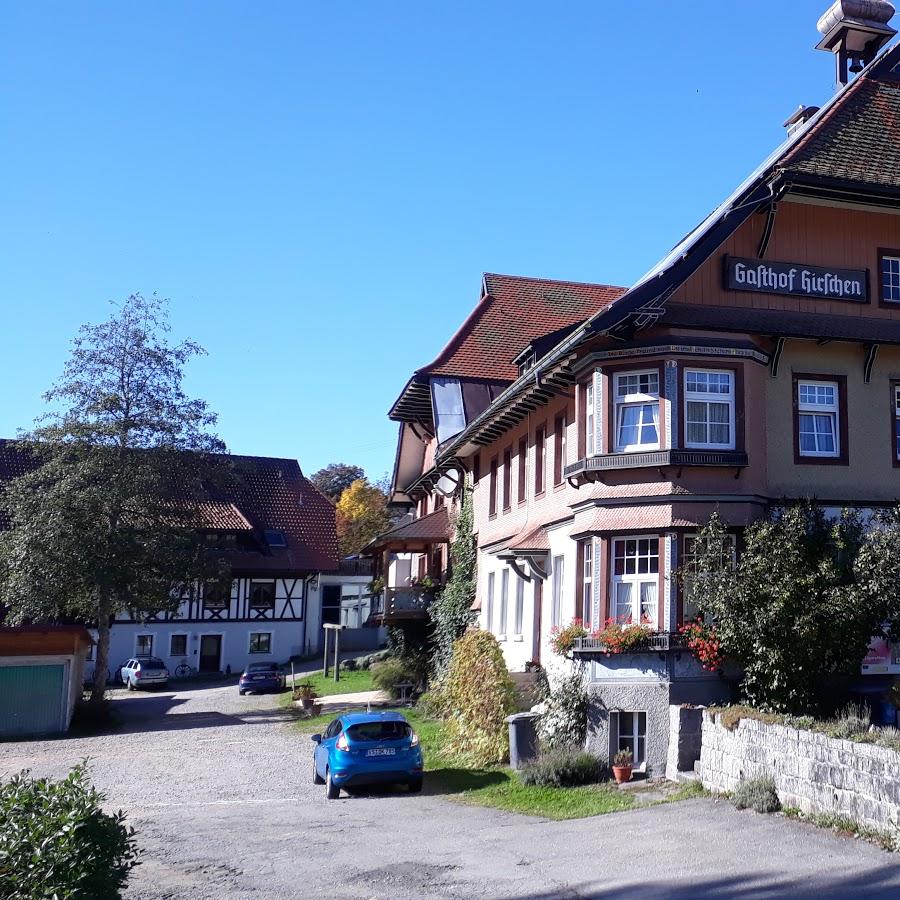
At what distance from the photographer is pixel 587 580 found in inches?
789

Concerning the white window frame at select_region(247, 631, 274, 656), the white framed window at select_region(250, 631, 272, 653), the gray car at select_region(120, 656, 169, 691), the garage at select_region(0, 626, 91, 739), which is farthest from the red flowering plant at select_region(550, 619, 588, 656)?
the white framed window at select_region(250, 631, 272, 653)

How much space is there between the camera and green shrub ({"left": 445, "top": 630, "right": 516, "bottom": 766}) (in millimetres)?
20828

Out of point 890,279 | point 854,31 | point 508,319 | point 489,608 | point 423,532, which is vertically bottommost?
point 489,608

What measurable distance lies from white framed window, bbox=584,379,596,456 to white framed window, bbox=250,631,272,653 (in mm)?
36965

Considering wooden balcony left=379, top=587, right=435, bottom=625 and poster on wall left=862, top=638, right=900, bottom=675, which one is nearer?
poster on wall left=862, top=638, right=900, bottom=675

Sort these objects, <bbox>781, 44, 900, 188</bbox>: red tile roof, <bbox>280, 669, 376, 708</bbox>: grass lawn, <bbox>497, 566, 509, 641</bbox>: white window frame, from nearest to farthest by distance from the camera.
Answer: <bbox>781, 44, 900, 188</bbox>: red tile roof
<bbox>497, 566, 509, 641</bbox>: white window frame
<bbox>280, 669, 376, 708</bbox>: grass lawn

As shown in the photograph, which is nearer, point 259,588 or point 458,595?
point 458,595

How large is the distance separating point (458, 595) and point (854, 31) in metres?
17.3

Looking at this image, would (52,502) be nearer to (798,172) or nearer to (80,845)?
(798,172)

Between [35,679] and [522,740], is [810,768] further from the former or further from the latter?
[35,679]

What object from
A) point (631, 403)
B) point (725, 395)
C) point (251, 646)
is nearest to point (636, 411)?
point (631, 403)

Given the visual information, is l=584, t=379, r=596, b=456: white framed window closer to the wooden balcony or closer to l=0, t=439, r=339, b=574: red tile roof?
the wooden balcony

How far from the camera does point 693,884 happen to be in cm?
1089

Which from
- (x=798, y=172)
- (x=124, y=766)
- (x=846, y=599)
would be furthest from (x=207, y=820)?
(x=798, y=172)
